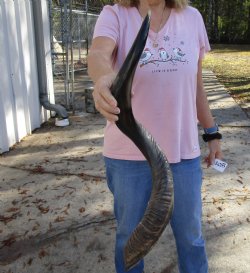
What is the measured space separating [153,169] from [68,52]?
22.1ft

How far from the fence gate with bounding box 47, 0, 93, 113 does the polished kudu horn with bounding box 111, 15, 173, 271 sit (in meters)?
5.87

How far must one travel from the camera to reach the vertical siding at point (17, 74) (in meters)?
5.22

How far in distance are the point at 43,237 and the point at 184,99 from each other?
6.43ft

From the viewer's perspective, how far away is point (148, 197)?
1987 mm

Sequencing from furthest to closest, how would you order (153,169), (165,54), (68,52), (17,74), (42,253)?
(68,52), (17,74), (42,253), (165,54), (153,169)

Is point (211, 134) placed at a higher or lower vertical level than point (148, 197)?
higher

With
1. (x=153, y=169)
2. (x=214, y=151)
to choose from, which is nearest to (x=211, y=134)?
(x=214, y=151)

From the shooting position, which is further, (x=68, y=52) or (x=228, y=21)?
(x=228, y=21)

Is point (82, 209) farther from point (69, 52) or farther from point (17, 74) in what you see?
point (69, 52)

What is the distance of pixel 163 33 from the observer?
181 cm

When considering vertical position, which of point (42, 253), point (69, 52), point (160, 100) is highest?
point (160, 100)

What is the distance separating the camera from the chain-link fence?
714 centimetres

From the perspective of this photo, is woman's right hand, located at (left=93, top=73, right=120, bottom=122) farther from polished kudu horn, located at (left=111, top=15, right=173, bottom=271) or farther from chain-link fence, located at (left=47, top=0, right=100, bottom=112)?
chain-link fence, located at (left=47, top=0, right=100, bottom=112)

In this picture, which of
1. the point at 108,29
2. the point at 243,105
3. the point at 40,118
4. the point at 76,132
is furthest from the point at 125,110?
the point at 243,105
